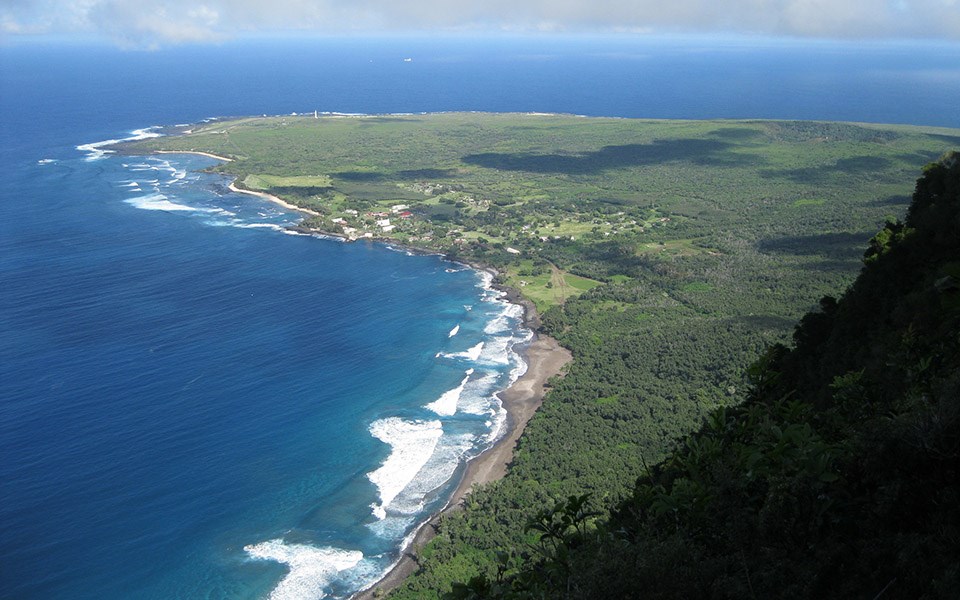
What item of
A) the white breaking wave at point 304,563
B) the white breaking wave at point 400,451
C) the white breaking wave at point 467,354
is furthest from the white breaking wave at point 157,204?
the white breaking wave at point 304,563

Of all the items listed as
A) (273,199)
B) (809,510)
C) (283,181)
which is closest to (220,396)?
(809,510)

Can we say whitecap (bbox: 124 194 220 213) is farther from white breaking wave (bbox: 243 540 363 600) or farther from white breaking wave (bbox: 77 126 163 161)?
white breaking wave (bbox: 243 540 363 600)

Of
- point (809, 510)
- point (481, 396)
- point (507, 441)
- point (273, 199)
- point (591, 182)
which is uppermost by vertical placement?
point (809, 510)

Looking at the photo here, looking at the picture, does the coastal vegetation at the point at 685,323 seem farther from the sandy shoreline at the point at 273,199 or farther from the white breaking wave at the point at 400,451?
the white breaking wave at the point at 400,451

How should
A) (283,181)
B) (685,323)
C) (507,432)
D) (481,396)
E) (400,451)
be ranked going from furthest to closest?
(283,181) → (685,323) → (481,396) → (507,432) → (400,451)

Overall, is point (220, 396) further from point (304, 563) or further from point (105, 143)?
point (105, 143)

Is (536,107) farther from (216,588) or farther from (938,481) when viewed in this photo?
(938,481)
